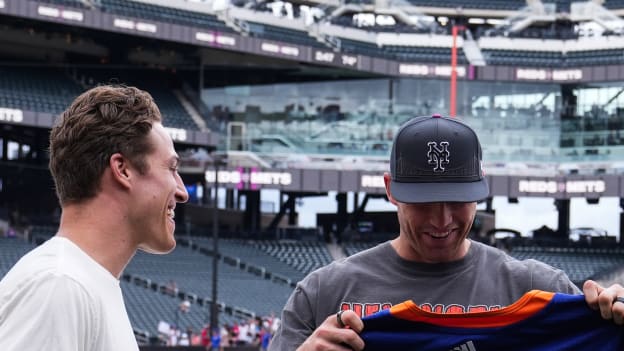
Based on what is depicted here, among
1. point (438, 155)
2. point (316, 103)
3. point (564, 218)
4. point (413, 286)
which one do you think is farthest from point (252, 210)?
point (438, 155)

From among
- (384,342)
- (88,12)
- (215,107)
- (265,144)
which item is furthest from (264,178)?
(384,342)

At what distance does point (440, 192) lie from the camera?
4.08 metres

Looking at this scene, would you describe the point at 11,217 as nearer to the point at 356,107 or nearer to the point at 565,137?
the point at 356,107

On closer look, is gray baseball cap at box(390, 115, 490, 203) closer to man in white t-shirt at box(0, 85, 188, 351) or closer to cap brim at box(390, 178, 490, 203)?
cap brim at box(390, 178, 490, 203)

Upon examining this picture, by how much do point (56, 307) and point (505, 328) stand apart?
5.59 feet

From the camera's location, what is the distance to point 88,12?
1702 inches

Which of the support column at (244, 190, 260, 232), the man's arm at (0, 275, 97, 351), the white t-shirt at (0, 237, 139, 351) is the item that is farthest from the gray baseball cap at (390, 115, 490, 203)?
the support column at (244, 190, 260, 232)

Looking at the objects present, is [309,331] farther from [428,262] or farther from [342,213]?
[342,213]

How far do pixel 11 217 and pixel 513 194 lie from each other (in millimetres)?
20773

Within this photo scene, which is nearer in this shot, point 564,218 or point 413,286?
point 413,286

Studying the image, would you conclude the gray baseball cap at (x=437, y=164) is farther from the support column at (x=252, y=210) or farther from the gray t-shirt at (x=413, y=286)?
the support column at (x=252, y=210)

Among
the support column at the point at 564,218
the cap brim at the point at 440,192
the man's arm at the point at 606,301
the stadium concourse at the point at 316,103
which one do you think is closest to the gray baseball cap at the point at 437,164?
the cap brim at the point at 440,192

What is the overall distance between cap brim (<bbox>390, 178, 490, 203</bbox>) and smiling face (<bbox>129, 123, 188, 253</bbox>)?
87 cm

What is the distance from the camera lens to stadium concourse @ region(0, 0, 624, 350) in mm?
44125
